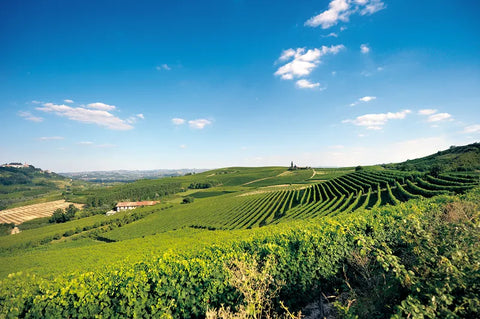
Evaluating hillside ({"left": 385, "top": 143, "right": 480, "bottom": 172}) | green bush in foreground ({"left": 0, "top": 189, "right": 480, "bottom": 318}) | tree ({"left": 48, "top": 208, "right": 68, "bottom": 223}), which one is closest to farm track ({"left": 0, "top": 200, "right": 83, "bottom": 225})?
tree ({"left": 48, "top": 208, "right": 68, "bottom": 223})

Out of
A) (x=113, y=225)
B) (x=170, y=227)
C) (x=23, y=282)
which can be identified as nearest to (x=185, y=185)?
(x=113, y=225)

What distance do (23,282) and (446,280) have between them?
37.6ft

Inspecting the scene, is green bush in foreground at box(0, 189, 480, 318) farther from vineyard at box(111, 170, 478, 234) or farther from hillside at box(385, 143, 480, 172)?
hillside at box(385, 143, 480, 172)

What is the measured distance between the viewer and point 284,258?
7.54 meters

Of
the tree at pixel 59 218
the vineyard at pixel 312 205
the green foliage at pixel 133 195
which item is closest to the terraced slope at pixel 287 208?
the vineyard at pixel 312 205

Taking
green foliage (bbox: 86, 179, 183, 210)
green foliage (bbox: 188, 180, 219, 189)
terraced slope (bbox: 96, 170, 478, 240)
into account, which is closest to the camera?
terraced slope (bbox: 96, 170, 478, 240)

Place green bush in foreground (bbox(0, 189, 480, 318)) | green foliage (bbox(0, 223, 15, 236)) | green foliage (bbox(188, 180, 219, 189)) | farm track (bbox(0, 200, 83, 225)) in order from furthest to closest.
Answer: green foliage (bbox(188, 180, 219, 189)) < farm track (bbox(0, 200, 83, 225)) < green foliage (bbox(0, 223, 15, 236)) < green bush in foreground (bbox(0, 189, 480, 318))

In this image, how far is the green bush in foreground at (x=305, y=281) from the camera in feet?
11.6

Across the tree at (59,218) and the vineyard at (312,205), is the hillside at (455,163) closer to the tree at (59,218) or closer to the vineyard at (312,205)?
the vineyard at (312,205)

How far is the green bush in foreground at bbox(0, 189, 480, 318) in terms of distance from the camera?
353cm

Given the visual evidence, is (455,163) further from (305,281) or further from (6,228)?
(6,228)

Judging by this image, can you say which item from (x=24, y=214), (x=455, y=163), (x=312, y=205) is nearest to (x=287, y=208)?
(x=312, y=205)

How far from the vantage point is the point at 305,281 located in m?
7.54

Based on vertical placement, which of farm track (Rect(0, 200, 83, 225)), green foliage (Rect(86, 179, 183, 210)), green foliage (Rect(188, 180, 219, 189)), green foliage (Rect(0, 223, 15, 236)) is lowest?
green foliage (Rect(0, 223, 15, 236))
